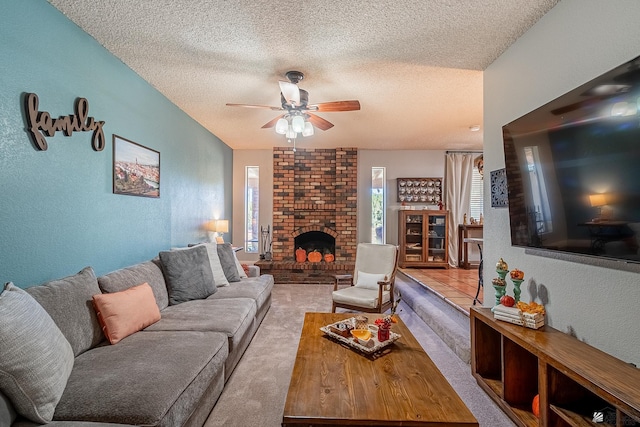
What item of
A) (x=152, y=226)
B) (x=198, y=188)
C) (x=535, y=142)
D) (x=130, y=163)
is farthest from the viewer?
(x=198, y=188)

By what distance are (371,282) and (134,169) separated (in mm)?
2864

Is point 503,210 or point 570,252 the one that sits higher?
point 503,210

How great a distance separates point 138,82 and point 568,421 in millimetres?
4000

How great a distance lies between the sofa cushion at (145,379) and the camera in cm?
129

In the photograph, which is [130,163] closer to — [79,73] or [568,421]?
[79,73]

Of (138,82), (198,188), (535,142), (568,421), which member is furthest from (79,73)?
(568,421)

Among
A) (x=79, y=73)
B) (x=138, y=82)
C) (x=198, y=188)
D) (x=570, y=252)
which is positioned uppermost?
(x=138, y=82)

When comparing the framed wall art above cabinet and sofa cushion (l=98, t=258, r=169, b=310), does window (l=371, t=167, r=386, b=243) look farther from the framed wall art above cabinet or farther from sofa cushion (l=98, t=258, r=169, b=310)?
sofa cushion (l=98, t=258, r=169, b=310)

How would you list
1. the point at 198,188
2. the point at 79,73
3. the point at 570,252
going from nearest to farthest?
the point at 570,252
the point at 79,73
the point at 198,188

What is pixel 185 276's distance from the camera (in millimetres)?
2918

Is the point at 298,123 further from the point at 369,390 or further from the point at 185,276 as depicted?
the point at 369,390

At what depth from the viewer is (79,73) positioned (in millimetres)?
2225

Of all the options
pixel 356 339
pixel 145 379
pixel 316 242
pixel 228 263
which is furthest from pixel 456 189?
pixel 145 379

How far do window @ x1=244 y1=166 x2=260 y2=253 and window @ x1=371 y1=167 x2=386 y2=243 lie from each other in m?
2.41
